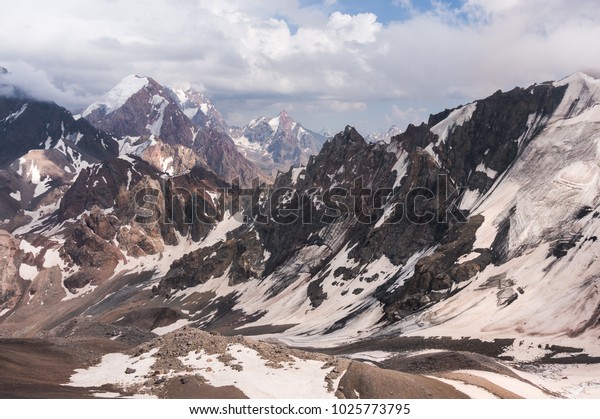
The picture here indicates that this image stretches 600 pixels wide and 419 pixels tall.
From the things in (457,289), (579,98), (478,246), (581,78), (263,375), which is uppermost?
(581,78)

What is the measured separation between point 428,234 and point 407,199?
2100 cm

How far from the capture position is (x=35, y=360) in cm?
6141

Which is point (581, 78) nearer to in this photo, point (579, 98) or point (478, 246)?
point (579, 98)

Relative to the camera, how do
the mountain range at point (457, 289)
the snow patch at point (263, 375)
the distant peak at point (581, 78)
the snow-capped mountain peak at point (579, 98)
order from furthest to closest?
the distant peak at point (581, 78) → the snow-capped mountain peak at point (579, 98) → the mountain range at point (457, 289) → the snow patch at point (263, 375)

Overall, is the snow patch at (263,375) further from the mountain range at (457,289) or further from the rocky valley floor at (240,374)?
the mountain range at (457,289)

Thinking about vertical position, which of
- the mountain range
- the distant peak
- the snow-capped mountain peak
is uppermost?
the distant peak

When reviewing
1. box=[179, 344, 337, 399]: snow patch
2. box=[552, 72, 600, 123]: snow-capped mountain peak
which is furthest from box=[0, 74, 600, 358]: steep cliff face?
box=[179, 344, 337, 399]: snow patch

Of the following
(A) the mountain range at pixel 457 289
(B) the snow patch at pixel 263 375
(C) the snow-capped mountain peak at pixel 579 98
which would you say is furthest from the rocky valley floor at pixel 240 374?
(C) the snow-capped mountain peak at pixel 579 98

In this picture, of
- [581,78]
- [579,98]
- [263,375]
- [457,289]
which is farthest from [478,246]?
[263,375]

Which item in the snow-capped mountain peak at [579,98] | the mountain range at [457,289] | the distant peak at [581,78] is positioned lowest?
the mountain range at [457,289]

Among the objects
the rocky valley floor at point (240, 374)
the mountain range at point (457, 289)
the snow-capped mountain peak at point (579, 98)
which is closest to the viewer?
the rocky valley floor at point (240, 374)

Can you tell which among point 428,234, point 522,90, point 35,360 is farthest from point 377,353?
point 522,90

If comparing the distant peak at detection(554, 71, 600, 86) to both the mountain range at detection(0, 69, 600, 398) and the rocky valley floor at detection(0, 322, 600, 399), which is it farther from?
the rocky valley floor at detection(0, 322, 600, 399)

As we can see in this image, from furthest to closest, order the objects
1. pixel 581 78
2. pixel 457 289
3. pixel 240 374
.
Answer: pixel 581 78
pixel 457 289
pixel 240 374
